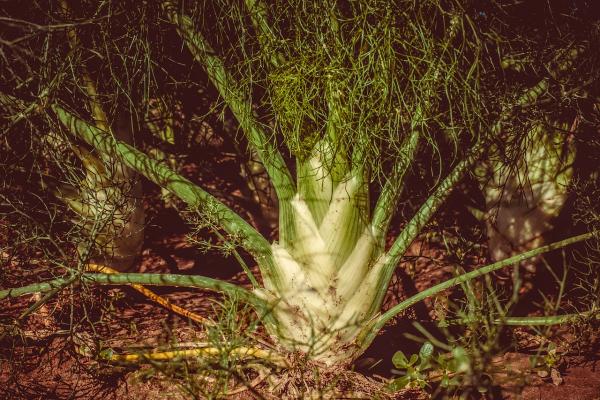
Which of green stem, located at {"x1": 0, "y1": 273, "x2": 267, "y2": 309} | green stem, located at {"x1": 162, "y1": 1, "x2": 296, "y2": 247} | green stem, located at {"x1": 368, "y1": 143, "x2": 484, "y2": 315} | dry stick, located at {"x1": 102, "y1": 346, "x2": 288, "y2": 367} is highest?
green stem, located at {"x1": 162, "y1": 1, "x2": 296, "y2": 247}

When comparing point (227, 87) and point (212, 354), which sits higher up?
point (227, 87)

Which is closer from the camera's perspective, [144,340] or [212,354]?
[212,354]

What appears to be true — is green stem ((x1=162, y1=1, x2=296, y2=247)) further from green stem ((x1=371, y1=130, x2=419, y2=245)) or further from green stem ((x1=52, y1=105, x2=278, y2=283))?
green stem ((x1=371, y1=130, x2=419, y2=245))

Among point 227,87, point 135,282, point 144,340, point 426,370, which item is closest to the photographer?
point 135,282

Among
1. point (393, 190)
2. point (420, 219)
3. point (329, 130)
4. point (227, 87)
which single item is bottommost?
point (420, 219)

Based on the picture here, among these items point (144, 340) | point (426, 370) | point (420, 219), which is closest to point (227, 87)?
point (420, 219)

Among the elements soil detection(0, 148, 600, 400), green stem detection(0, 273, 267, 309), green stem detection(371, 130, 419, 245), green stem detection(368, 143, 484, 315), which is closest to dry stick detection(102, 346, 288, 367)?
soil detection(0, 148, 600, 400)

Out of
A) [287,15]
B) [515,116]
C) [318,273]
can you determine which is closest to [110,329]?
[318,273]

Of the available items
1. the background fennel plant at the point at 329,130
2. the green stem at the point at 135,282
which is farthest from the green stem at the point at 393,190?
the green stem at the point at 135,282

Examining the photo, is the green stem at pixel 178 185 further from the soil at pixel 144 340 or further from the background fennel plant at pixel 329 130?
the soil at pixel 144 340

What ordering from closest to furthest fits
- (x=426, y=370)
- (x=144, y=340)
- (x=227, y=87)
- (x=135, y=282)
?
(x=135, y=282) → (x=227, y=87) → (x=426, y=370) → (x=144, y=340)

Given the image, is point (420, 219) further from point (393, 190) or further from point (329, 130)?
point (329, 130)

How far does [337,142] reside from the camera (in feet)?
7.29

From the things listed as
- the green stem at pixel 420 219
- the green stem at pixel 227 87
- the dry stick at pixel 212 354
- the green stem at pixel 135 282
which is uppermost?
the green stem at pixel 227 87
